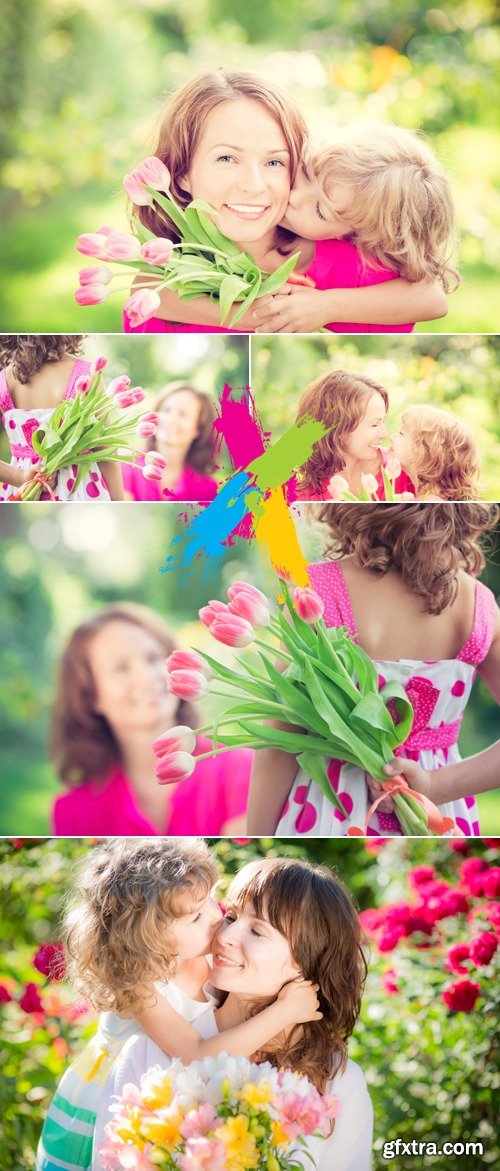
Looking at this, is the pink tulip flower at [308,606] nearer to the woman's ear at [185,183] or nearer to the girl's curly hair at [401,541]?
the girl's curly hair at [401,541]

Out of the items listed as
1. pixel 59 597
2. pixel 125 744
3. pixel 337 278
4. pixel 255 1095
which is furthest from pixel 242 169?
pixel 255 1095

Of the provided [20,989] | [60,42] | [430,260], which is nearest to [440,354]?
[430,260]

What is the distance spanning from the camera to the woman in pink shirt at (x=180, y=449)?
7.19 feet

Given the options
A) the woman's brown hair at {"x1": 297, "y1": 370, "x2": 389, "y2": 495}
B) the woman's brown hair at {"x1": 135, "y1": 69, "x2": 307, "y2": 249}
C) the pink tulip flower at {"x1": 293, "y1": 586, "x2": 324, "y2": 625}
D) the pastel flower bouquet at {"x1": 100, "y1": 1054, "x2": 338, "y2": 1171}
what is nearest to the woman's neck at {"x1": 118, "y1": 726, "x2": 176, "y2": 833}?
the pink tulip flower at {"x1": 293, "y1": 586, "x2": 324, "y2": 625}

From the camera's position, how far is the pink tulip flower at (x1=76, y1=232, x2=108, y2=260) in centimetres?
221

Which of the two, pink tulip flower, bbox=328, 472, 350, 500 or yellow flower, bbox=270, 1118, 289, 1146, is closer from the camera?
yellow flower, bbox=270, 1118, 289, 1146

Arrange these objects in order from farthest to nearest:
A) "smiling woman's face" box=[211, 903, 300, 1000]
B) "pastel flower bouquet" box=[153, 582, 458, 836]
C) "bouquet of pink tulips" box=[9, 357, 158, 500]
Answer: "bouquet of pink tulips" box=[9, 357, 158, 500] → "pastel flower bouquet" box=[153, 582, 458, 836] → "smiling woman's face" box=[211, 903, 300, 1000]

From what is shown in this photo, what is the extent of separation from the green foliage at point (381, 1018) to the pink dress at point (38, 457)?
634mm

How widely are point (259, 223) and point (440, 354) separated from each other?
0.40 meters

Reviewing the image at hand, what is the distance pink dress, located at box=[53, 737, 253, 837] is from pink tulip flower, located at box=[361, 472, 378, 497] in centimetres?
50

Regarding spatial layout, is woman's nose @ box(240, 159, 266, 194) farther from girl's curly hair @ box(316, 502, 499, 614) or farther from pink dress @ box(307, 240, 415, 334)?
girl's curly hair @ box(316, 502, 499, 614)

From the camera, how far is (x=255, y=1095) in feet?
6.19

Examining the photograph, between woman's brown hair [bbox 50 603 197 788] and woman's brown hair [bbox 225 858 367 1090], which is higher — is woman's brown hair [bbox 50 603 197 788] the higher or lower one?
the higher one

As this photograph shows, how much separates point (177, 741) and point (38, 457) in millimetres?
563
